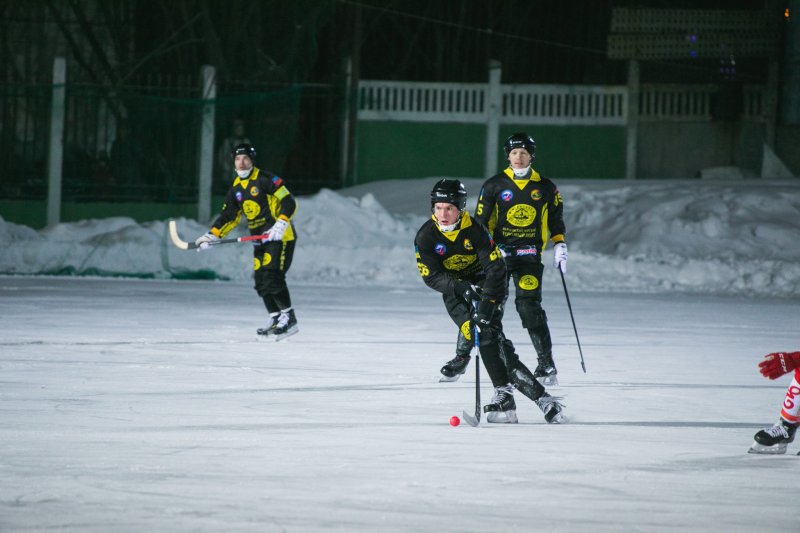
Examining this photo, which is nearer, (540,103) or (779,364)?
(779,364)

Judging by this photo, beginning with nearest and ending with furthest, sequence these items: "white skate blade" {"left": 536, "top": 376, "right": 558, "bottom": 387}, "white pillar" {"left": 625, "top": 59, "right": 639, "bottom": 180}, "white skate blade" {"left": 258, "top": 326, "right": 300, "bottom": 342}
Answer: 1. "white skate blade" {"left": 536, "top": 376, "right": 558, "bottom": 387}
2. "white skate blade" {"left": 258, "top": 326, "right": 300, "bottom": 342}
3. "white pillar" {"left": 625, "top": 59, "right": 639, "bottom": 180}

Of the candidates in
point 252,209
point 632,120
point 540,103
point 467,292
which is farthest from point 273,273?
point 632,120

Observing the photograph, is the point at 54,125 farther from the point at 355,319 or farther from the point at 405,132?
the point at 355,319

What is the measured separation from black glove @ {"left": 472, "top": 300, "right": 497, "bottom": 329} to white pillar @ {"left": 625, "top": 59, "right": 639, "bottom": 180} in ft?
55.7

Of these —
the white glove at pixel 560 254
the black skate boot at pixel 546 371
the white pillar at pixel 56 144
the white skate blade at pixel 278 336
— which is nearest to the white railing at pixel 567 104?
the white pillar at pixel 56 144

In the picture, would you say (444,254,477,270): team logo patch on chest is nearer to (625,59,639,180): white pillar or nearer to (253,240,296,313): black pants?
(253,240,296,313): black pants

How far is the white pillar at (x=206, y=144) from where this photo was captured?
21.1 metres

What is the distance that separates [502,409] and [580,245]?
1273 cm

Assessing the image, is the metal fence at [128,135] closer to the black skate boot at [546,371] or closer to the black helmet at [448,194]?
the black skate boot at [546,371]

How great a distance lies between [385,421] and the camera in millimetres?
7910

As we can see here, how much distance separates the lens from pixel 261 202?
12562mm

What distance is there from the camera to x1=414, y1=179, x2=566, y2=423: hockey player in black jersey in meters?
7.80

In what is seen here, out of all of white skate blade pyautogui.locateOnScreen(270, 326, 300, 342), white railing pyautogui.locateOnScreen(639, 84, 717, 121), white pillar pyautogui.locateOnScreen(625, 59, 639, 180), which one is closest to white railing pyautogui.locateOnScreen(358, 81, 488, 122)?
white pillar pyautogui.locateOnScreen(625, 59, 639, 180)

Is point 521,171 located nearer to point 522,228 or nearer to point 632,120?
point 522,228
